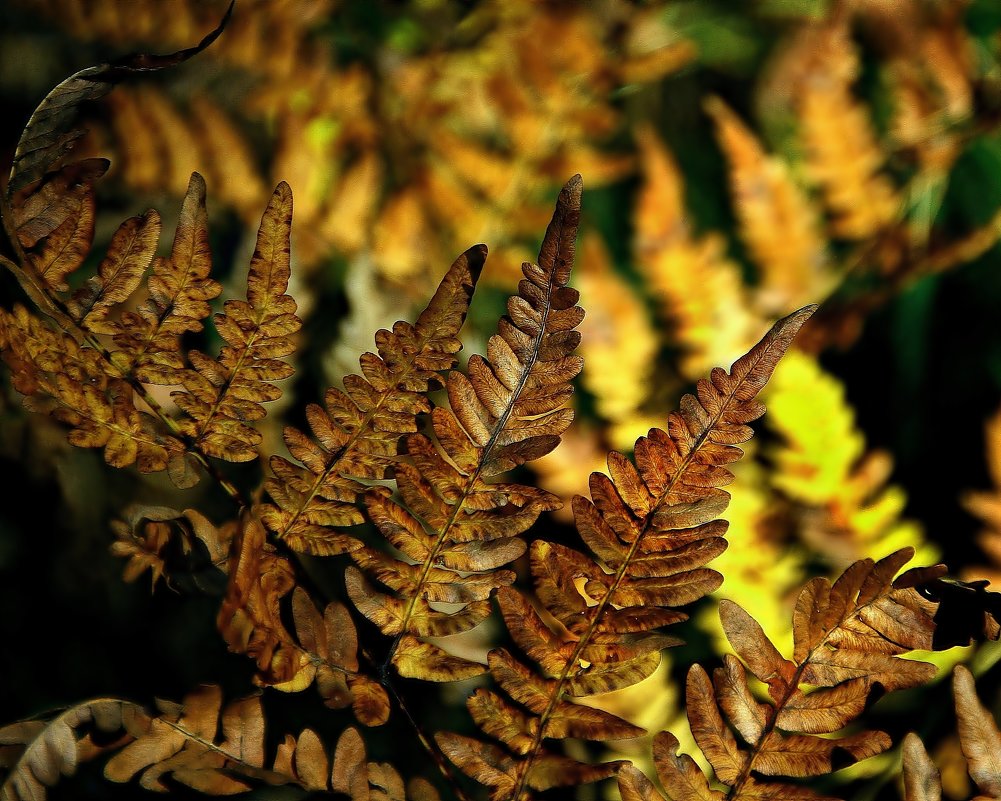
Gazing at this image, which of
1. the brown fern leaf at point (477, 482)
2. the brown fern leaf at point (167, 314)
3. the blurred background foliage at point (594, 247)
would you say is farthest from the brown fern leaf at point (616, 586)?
the blurred background foliage at point (594, 247)

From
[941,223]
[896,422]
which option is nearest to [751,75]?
[941,223]

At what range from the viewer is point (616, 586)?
1.43ft

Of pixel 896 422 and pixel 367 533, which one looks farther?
pixel 896 422

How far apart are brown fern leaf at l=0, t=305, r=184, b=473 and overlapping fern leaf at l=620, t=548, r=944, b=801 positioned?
32 cm

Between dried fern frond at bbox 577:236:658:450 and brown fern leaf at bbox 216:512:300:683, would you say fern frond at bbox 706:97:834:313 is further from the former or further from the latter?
brown fern leaf at bbox 216:512:300:683

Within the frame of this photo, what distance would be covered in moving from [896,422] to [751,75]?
73cm

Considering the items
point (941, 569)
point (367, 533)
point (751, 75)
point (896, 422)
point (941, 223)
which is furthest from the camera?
point (751, 75)

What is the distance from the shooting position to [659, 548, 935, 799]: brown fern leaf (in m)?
0.40

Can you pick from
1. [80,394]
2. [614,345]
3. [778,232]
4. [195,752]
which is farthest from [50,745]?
[778,232]

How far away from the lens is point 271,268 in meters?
0.45

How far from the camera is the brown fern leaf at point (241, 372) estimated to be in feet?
1.51

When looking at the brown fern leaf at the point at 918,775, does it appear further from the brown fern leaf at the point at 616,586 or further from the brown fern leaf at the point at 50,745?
the brown fern leaf at the point at 50,745

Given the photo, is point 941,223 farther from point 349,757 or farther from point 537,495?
point 349,757

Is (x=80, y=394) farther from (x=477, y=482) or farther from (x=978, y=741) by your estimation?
(x=978, y=741)
